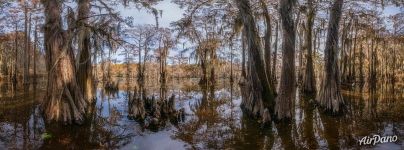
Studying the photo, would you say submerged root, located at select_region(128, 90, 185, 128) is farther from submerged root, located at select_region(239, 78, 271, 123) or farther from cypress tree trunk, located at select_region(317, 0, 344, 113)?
cypress tree trunk, located at select_region(317, 0, 344, 113)

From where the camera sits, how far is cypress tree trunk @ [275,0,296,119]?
8766mm

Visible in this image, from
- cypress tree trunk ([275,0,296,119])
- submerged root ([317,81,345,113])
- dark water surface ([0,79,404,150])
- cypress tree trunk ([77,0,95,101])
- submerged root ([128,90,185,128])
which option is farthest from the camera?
cypress tree trunk ([77,0,95,101])

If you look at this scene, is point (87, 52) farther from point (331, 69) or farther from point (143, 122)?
point (331, 69)

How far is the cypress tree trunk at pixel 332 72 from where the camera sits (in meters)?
10.5

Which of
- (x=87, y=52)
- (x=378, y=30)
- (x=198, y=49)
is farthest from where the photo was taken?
(x=198, y=49)

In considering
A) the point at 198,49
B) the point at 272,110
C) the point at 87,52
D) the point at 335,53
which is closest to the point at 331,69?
the point at 335,53

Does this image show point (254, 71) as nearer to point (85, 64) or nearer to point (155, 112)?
point (155, 112)

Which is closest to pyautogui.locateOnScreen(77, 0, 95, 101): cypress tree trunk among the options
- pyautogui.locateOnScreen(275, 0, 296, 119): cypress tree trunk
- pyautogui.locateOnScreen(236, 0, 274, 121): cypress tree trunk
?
pyautogui.locateOnScreen(236, 0, 274, 121): cypress tree trunk

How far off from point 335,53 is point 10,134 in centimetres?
944

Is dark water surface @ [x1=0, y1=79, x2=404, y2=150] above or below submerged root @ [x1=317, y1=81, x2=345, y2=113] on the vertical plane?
below

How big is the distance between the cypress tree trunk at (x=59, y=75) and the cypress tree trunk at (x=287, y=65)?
17.4ft

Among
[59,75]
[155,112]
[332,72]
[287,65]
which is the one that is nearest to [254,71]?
[287,65]

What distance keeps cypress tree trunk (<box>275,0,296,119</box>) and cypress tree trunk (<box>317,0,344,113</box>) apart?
226 cm

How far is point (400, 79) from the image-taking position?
39750 millimetres
